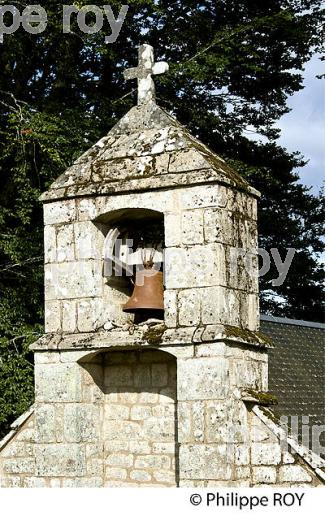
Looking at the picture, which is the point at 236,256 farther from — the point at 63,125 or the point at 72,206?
the point at 63,125

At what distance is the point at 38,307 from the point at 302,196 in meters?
8.61

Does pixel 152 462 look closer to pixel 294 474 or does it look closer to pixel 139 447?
pixel 139 447

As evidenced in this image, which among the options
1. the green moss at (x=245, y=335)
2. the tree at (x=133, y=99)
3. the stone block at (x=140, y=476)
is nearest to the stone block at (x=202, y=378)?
the green moss at (x=245, y=335)

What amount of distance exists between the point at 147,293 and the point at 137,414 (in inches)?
34.7

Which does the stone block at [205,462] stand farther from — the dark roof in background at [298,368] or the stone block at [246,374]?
the dark roof in background at [298,368]

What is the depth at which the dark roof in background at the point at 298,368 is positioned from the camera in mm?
10367

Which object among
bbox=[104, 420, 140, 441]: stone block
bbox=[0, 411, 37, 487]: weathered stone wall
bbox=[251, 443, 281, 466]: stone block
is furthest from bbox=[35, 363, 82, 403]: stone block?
bbox=[251, 443, 281, 466]: stone block

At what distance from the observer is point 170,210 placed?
709 centimetres

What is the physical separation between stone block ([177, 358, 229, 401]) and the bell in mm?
663

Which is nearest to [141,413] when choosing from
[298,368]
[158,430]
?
[158,430]

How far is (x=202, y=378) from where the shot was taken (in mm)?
6805

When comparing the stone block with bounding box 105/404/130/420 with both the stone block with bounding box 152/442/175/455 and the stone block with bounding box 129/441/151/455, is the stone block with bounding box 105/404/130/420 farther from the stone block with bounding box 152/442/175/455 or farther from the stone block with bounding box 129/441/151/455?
the stone block with bounding box 152/442/175/455

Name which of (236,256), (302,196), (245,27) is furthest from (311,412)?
(302,196)

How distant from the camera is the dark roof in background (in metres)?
10.4
